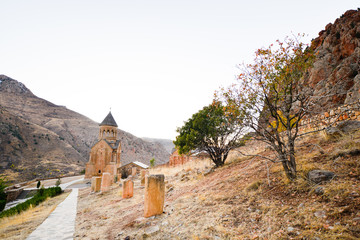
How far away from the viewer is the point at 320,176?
150 inches

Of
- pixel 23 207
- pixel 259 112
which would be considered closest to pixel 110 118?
pixel 23 207

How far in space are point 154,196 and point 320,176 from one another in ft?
15.1

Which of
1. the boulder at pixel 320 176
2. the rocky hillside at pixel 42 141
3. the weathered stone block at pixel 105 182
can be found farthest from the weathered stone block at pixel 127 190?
the rocky hillside at pixel 42 141

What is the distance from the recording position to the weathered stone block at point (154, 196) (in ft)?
18.4

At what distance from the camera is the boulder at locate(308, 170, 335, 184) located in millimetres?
3764

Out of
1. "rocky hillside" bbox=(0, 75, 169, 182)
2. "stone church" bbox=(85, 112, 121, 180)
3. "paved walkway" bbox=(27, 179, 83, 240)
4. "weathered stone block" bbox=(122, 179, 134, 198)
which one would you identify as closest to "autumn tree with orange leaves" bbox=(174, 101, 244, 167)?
"weathered stone block" bbox=(122, 179, 134, 198)

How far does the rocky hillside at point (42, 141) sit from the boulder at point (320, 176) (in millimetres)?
56289

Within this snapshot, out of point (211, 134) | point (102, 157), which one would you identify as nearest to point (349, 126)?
point (211, 134)

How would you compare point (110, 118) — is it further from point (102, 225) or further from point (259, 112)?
point (259, 112)

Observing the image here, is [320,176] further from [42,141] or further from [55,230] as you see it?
[42,141]

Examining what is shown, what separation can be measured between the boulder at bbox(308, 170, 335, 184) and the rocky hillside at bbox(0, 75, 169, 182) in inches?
2216

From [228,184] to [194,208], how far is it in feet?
5.69

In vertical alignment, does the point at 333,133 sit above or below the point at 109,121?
below

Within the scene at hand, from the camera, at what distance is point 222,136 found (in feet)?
38.2
